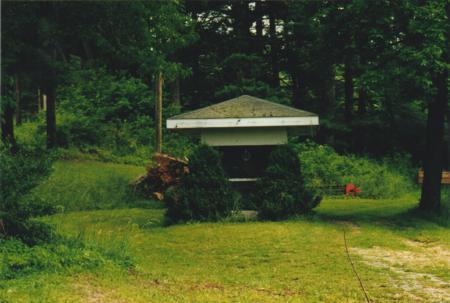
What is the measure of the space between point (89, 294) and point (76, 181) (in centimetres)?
1351

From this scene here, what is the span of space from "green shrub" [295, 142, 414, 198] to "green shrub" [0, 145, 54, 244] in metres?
14.2

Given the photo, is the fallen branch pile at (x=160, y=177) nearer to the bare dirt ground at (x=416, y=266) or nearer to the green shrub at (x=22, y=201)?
the bare dirt ground at (x=416, y=266)

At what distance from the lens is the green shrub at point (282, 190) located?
50.1 ft

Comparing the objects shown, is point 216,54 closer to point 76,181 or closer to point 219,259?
point 76,181

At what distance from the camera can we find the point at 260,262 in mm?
10797

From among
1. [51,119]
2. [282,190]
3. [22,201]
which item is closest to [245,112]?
[282,190]

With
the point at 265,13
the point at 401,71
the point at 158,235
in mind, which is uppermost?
the point at 265,13

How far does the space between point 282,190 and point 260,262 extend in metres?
4.75

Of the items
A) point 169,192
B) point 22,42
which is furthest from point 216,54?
point 22,42

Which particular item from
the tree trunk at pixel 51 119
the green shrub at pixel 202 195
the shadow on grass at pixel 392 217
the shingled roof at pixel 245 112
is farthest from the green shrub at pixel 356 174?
the tree trunk at pixel 51 119

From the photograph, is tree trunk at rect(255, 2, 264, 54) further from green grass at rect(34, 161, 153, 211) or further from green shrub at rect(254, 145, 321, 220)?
green shrub at rect(254, 145, 321, 220)

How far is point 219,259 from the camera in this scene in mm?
11070

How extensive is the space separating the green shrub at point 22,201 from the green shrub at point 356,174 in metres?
14.2

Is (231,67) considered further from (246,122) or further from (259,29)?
(246,122)
